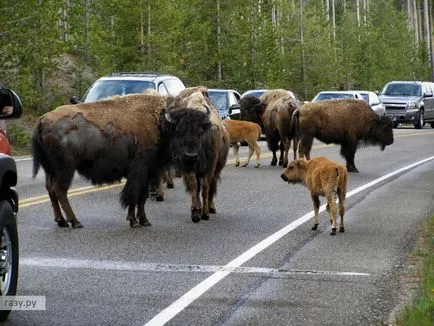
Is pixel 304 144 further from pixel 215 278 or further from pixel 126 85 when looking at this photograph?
pixel 215 278

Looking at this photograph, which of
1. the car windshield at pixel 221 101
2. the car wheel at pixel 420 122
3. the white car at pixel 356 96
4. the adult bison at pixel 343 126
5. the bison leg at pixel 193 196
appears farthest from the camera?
the car wheel at pixel 420 122

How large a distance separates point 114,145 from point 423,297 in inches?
217

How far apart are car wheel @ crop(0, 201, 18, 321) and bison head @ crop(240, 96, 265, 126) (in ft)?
57.5

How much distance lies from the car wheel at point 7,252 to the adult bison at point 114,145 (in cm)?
506

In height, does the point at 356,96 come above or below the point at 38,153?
above

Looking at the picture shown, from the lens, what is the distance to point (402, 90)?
4872 centimetres

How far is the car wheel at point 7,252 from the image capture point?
7.08 meters

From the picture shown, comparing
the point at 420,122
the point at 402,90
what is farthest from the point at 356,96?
the point at 402,90

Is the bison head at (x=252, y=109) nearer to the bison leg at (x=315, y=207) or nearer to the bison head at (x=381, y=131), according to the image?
the bison head at (x=381, y=131)

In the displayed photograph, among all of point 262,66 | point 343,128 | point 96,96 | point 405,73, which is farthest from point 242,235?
point 405,73

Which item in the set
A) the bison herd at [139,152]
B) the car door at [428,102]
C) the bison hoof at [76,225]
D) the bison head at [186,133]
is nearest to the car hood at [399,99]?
the car door at [428,102]

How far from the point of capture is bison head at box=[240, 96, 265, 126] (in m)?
24.6

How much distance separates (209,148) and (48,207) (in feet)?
8.13

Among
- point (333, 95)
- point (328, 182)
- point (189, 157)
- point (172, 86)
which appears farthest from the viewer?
point (333, 95)
